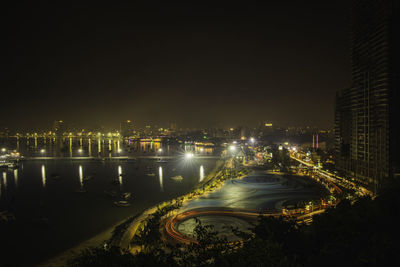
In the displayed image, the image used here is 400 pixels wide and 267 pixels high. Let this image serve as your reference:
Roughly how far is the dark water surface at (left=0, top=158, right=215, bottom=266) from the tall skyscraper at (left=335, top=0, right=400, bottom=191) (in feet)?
24.3

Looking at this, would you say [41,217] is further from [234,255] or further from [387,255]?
[387,255]

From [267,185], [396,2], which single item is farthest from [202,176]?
[396,2]

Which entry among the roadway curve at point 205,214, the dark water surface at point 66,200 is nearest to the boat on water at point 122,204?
the dark water surface at point 66,200

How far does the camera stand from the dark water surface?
277 inches

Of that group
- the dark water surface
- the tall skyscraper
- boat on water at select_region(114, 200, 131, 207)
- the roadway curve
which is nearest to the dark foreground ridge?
the roadway curve

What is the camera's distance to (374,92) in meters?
11.3

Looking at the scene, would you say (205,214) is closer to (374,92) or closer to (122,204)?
(122,204)

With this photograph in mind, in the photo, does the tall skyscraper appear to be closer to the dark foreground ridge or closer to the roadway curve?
the roadway curve

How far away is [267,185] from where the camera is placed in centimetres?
1199

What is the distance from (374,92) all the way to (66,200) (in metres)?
12.5

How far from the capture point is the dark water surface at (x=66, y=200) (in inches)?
277

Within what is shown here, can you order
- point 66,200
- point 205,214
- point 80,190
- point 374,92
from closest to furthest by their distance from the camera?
1. point 205,214
2. point 66,200
3. point 374,92
4. point 80,190

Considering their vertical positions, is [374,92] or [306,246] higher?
[374,92]

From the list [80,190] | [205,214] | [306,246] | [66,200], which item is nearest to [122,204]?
[66,200]
